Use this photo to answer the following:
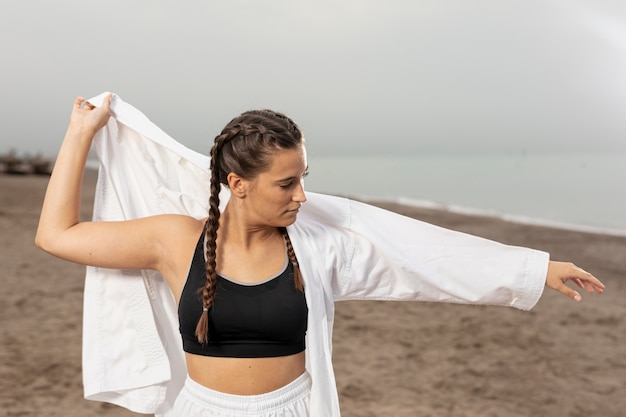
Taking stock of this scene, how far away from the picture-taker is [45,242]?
75.1 inches

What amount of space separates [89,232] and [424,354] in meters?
3.74

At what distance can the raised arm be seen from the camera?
189 centimetres

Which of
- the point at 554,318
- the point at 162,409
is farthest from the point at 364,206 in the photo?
the point at 554,318

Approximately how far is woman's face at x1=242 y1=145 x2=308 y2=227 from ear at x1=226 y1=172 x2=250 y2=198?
10mm

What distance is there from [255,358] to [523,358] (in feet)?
12.5

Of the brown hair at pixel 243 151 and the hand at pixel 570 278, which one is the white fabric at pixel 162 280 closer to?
the hand at pixel 570 278

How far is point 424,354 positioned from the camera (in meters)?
5.15

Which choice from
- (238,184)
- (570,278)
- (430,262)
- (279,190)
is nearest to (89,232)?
(238,184)

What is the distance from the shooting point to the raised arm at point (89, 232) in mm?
1887

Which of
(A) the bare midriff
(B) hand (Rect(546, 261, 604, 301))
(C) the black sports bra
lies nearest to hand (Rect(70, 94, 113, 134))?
(C) the black sports bra

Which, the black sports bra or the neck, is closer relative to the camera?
the black sports bra

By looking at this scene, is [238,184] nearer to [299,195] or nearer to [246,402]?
[299,195]

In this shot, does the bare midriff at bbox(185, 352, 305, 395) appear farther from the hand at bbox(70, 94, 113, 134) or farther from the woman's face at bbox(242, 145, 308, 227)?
the hand at bbox(70, 94, 113, 134)

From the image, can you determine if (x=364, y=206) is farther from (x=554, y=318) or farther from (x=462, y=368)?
(x=554, y=318)
